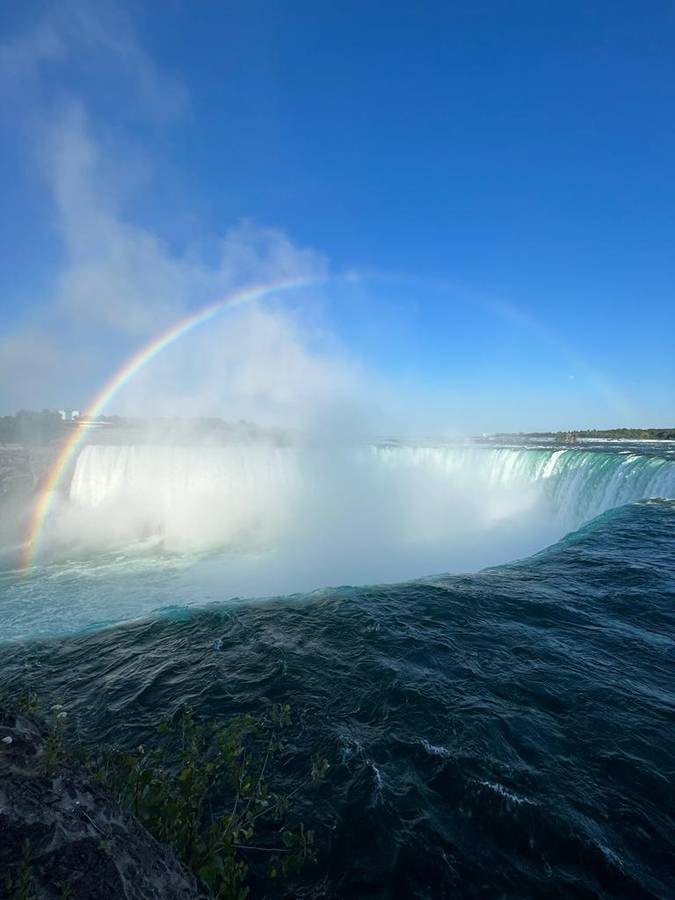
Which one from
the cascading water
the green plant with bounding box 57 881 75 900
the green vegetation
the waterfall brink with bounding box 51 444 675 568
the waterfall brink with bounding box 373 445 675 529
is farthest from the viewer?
the cascading water

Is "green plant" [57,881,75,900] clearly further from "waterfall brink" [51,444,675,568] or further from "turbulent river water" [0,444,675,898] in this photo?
"waterfall brink" [51,444,675,568]

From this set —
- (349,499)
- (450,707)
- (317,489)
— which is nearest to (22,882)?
(450,707)

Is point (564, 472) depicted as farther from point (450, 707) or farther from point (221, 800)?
point (221, 800)

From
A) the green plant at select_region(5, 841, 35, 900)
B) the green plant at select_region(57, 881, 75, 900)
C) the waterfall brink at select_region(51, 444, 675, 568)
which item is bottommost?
the waterfall brink at select_region(51, 444, 675, 568)

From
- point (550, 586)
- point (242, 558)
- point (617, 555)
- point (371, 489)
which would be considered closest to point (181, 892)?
point (550, 586)

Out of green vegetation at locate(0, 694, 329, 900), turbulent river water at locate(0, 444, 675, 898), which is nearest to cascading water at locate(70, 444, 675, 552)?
turbulent river water at locate(0, 444, 675, 898)

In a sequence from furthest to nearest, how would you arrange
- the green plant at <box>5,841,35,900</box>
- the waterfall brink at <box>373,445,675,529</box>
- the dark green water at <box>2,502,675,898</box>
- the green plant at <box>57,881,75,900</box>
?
the waterfall brink at <box>373,445,675,529</box> → the dark green water at <box>2,502,675,898</box> → the green plant at <box>57,881,75,900</box> → the green plant at <box>5,841,35,900</box>

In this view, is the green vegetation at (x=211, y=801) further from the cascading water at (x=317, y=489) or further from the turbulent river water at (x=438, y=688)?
Answer: the cascading water at (x=317, y=489)

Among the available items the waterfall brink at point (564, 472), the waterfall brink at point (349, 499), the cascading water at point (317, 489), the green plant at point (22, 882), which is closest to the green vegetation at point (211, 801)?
the green plant at point (22, 882)
